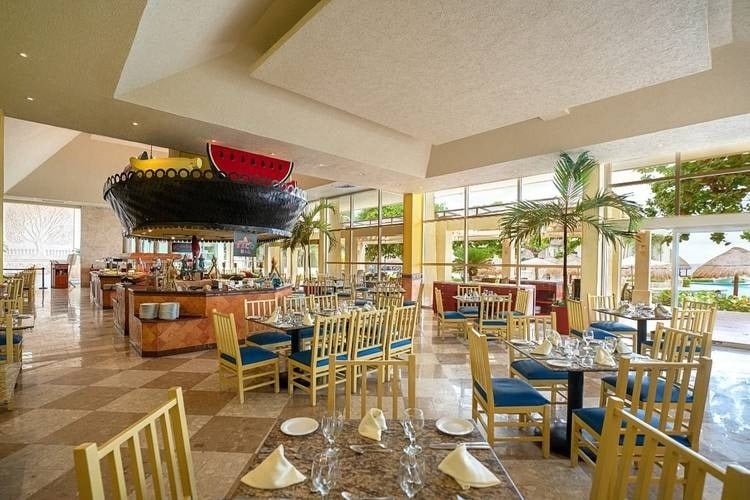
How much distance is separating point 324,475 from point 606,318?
761 cm

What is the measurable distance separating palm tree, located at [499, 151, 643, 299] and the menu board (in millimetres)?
4333

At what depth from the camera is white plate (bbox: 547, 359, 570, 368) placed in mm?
2895

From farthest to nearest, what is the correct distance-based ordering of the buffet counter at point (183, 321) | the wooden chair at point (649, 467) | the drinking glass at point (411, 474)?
the buffet counter at point (183, 321) → the drinking glass at point (411, 474) → the wooden chair at point (649, 467)

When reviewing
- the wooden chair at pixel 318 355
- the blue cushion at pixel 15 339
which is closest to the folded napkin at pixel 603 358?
the wooden chair at pixel 318 355

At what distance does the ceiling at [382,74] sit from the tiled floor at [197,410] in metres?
3.35

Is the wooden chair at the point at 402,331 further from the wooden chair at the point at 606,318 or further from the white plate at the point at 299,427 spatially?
the wooden chair at the point at 606,318

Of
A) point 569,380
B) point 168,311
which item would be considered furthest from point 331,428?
point 168,311

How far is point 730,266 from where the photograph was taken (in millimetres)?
6918

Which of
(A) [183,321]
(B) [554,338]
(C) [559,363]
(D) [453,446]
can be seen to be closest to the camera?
(D) [453,446]

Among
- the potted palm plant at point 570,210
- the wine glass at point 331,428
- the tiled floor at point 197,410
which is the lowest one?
the tiled floor at point 197,410

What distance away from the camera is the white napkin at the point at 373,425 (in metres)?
1.66

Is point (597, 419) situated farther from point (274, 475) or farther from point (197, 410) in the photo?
point (197, 410)

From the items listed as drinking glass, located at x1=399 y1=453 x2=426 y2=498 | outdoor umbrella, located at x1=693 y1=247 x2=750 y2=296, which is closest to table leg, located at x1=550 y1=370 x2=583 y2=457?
drinking glass, located at x1=399 y1=453 x2=426 y2=498

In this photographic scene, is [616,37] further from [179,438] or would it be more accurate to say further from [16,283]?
[16,283]
